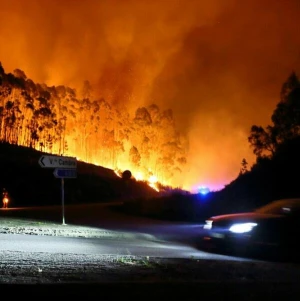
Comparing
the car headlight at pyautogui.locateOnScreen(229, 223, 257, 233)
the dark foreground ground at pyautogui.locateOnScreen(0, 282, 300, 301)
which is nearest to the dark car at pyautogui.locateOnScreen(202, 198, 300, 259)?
the car headlight at pyautogui.locateOnScreen(229, 223, 257, 233)

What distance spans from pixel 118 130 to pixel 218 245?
98.4 meters

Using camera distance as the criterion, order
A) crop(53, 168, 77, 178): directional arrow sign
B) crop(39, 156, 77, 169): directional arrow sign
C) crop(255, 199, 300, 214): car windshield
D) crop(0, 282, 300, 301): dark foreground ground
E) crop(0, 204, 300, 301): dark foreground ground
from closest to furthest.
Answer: crop(0, 282, 300, 301): dark foreground ground < crop(0, 204, 300, 301): dark foreground ground < crop(255, 199, 300, 214): car windshield < crop(39, 156, 77, 169): directional arrow sign < crop(53, 168, 77, 178): directional arrow sign

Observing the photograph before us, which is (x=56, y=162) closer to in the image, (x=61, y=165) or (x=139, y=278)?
(x=61, y=165)

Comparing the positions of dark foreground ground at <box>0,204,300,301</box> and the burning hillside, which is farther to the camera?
the burning hillside

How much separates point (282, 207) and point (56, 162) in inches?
419

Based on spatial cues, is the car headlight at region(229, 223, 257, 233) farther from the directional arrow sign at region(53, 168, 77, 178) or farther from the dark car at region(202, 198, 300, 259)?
the directional arrow sign at region(53, 168, 77, 178)

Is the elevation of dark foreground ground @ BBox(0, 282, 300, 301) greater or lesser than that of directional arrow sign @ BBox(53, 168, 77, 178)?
lesser

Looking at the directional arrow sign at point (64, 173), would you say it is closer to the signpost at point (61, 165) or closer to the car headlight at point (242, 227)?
the signpost at point (61, 165)

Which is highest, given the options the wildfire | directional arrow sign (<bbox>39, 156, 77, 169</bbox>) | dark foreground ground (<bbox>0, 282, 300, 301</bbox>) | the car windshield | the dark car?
the wildfire

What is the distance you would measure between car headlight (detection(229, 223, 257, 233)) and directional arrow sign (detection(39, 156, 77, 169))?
997 cm

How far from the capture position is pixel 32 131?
98188 mm

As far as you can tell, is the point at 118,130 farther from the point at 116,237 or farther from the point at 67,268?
the point at 67,268

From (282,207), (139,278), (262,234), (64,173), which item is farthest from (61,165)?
(139,278)

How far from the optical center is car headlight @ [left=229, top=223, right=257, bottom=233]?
13699 millimetres
